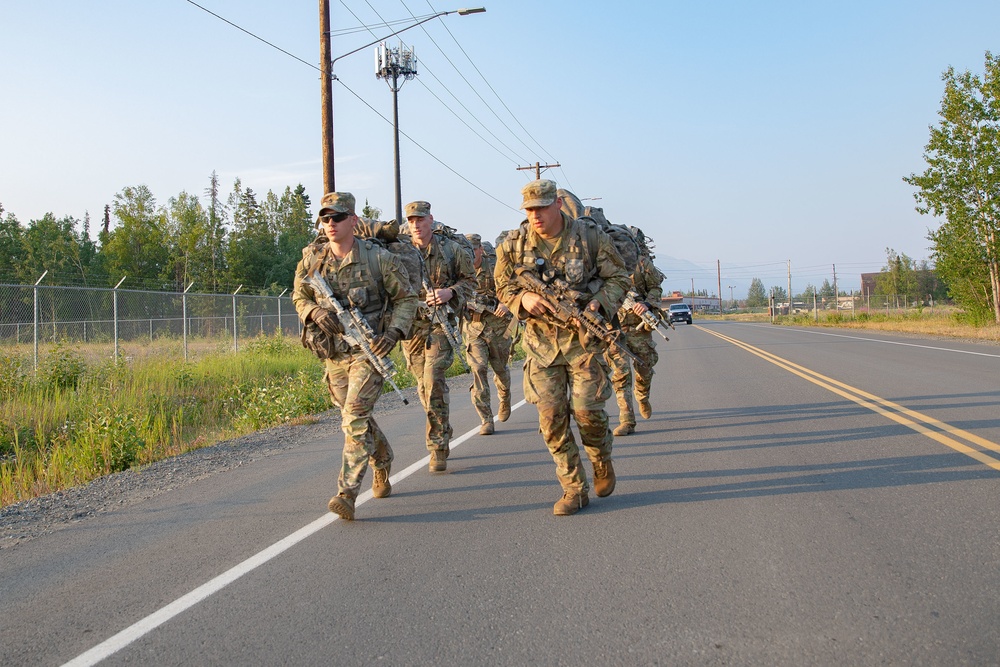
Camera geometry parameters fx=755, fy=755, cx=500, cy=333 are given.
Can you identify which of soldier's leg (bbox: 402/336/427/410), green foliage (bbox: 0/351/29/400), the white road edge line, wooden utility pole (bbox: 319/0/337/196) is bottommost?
the white road edge line

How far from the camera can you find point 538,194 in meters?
4.90

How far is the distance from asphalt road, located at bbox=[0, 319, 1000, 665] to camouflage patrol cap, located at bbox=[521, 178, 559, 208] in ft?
6.68

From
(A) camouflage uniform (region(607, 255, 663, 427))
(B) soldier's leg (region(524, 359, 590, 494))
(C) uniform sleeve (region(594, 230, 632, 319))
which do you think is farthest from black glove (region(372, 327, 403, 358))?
(A) camouflage uniform (region(607, 255, 663, 427))

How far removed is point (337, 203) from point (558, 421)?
2119 millimetres

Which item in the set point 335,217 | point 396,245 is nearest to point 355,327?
point 335,217

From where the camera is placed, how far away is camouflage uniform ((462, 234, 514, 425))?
8305mm

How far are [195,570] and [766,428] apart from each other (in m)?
5.94

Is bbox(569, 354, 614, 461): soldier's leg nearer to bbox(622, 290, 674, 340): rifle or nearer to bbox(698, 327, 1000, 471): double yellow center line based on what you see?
bbox(698, 327, 1000, 471): double yellow center line

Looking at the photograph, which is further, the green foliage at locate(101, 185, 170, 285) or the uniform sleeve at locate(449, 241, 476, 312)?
the green foliage at locate(101, 185, 170, 285)

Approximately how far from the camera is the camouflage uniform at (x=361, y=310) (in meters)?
5.16

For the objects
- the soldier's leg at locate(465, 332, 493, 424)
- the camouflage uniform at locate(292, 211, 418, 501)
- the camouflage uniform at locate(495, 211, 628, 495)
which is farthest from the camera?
the soldier's leg at locate(465, 332, 493, 424)

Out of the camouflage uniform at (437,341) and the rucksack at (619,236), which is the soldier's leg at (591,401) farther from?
the rucksack at (619,236)

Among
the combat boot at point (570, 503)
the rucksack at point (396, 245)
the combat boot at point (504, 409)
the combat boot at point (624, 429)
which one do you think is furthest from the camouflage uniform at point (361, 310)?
the combat boot at point (504, 409)

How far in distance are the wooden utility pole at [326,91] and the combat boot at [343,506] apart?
1040 centimetres
